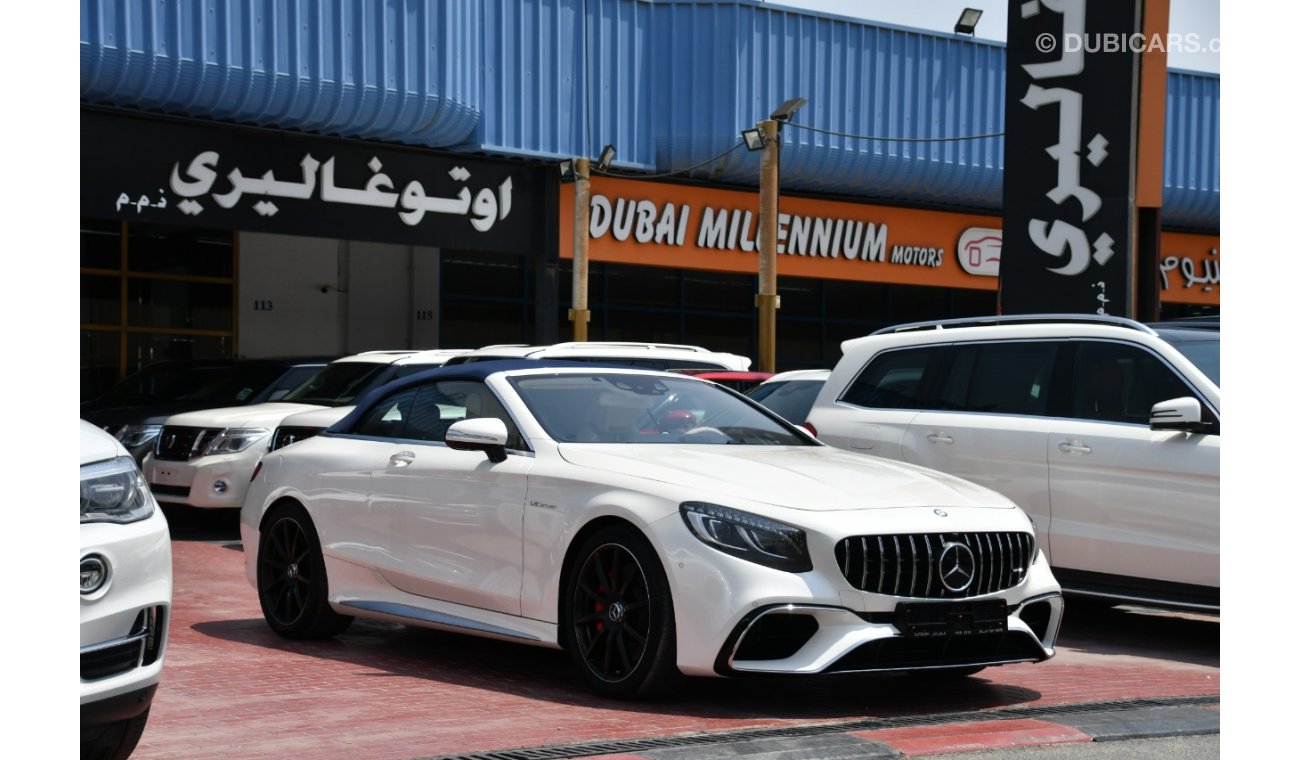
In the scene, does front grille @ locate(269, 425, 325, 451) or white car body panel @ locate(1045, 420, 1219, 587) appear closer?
white car body panel @ locate(1045, 420, 1219, 587)

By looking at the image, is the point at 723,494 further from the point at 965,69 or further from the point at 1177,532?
the point at 965,69

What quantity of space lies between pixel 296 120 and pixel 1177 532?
13872mm

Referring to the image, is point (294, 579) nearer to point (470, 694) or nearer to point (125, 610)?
point (470, 694)

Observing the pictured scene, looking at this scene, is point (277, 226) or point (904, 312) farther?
point (904, 312)

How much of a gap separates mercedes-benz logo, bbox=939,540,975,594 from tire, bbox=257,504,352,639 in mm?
3240

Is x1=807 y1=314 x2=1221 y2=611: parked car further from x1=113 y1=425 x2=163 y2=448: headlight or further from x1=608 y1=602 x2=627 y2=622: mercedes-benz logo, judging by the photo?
x1=113 y1=425 x2=163 y2=448: headlight

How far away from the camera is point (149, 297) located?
2520cm

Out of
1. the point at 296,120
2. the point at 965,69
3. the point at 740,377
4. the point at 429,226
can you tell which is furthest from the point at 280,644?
the point at 965,69

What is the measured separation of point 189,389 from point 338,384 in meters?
2.76

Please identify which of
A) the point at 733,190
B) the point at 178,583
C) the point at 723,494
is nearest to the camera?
the point at 723,494

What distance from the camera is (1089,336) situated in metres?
9.00

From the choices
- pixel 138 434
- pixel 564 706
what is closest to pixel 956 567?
pixel 564 706

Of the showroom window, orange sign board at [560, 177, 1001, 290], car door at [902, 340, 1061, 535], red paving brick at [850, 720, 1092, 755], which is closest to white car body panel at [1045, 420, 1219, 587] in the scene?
car door at [902, 340, 1061, 535]

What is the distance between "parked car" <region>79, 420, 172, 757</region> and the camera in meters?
4.45
